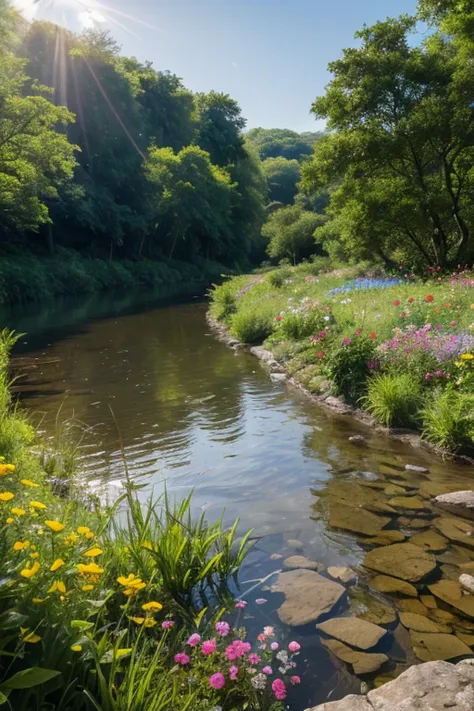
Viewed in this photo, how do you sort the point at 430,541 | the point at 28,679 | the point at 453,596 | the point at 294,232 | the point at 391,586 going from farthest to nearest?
the point at 294,232
the point at 430,541
the point at 391,586
the point at 453,596
the point at 28,679

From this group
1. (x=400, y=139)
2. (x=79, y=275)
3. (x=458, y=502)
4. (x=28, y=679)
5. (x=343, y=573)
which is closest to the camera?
(x=28, y=679)

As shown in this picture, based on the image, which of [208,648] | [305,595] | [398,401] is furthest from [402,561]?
[398,401]

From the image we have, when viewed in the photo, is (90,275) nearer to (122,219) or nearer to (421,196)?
(122,219)

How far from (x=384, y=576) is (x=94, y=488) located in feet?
10.2

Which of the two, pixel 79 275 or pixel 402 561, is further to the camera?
pixel 79 275

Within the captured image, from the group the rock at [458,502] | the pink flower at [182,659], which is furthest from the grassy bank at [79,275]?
the pink flower at [182,659]

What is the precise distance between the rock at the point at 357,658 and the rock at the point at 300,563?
0.87 m

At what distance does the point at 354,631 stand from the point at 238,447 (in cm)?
390

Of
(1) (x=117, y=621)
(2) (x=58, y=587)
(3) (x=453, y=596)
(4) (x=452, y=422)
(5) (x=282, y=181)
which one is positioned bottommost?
(3) (x=453, y=596)

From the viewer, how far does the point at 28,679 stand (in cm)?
191

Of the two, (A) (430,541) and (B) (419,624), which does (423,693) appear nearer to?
(B) (419,624)

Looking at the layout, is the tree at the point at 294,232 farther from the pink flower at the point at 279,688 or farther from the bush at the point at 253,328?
the pink flower at the point at 279,688

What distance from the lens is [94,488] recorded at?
575cm

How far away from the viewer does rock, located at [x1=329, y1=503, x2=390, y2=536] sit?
490cm
